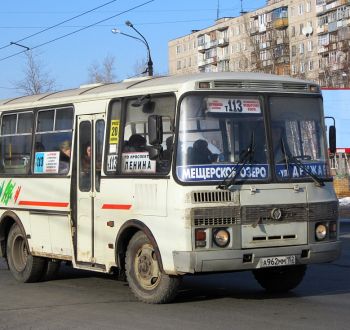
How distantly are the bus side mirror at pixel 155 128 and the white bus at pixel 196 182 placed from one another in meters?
0.02

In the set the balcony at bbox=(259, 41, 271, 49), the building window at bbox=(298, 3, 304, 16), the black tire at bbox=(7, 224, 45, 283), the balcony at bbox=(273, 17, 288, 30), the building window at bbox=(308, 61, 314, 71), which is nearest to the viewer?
the black tire at bbox=(7, 224, 45, 283)

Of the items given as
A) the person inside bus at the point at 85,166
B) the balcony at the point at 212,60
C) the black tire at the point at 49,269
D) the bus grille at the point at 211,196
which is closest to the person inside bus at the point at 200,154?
the bus grille at the point at 211,196

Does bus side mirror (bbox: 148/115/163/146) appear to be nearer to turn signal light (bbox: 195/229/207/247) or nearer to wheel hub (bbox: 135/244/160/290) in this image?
turn signal light (bbox: 195/229/207/247)

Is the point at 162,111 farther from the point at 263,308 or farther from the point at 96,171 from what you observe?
the point at 263,308

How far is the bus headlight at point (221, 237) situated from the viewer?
8305 millimetres

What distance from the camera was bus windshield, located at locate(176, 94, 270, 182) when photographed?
8.41 meters

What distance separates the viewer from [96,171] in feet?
31.9

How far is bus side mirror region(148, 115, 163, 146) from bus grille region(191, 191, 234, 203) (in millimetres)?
753

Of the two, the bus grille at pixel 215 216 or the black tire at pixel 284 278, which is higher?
the bus grille at pixel 215 216

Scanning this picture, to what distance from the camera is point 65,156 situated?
10398mm

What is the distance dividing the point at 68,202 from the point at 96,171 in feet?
2.47

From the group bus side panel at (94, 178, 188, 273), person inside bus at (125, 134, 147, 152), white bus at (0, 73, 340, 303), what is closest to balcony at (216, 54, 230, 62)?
white bus at (0, 73, 340, 303)

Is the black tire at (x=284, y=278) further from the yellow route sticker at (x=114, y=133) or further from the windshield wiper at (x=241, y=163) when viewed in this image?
the yellow route sticker at (x=114, y=133)

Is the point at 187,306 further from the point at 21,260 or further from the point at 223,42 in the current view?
the point at 223,42
